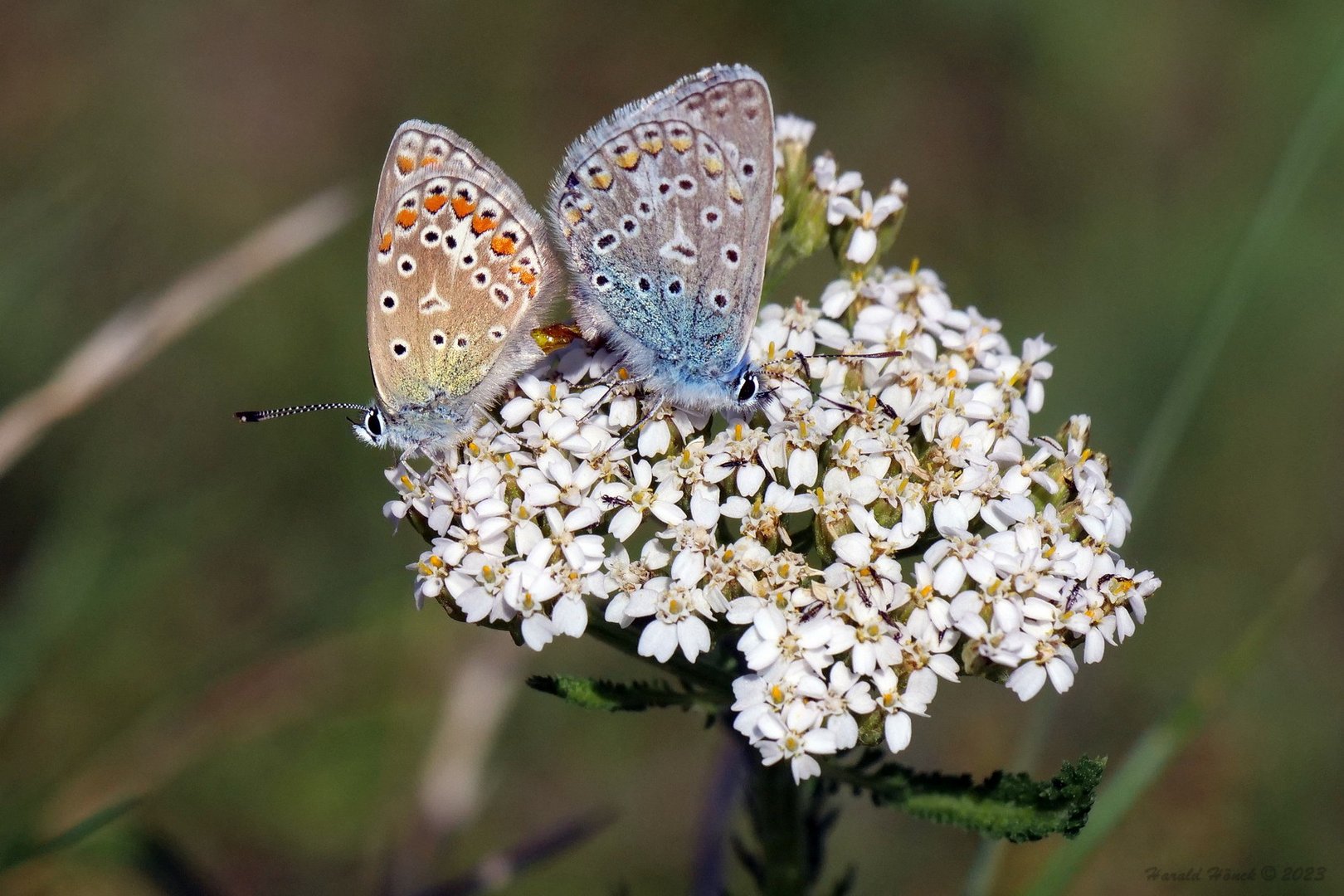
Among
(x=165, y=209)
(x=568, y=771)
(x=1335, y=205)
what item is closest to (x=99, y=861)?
(x=568, y=771)

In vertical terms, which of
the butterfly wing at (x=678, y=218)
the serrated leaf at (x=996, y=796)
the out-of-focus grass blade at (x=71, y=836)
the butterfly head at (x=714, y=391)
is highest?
the butterfly wing at (x=678, y=218)

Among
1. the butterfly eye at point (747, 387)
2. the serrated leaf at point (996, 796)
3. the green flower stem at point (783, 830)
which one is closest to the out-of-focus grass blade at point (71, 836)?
the green flower stem at point (783, 830)

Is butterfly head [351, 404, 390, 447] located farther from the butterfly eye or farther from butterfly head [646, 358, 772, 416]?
the butterfly eye

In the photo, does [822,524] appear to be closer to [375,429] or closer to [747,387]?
[747,387]

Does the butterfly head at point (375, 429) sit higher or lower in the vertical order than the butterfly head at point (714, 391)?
lower

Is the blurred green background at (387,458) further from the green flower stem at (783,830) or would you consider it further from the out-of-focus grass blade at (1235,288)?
the green flower stem at (783,830)

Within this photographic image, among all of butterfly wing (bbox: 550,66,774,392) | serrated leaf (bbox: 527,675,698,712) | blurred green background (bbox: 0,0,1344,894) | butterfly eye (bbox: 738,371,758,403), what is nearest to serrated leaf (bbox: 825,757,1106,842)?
serrated leaf (bbox: 527,675,698,712)

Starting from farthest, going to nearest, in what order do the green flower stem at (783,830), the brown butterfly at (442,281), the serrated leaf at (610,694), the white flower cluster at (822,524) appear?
the brown butterfly at (442,281), the green flower stem at (783,830), the white flower cluster at (822,524), the serrated leaf at (610,694)

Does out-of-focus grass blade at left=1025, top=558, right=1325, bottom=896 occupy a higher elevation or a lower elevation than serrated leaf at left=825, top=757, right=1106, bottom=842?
higher
